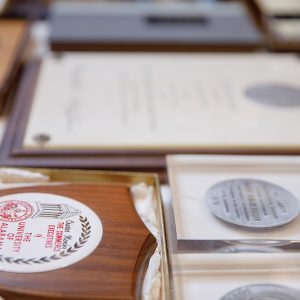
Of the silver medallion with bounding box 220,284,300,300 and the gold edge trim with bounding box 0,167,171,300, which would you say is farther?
the gold edge trim with bounding box 0,167,171,300

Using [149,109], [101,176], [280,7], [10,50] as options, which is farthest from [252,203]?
[280,7]

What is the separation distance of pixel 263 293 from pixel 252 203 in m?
0.11

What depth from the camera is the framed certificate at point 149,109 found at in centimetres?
71

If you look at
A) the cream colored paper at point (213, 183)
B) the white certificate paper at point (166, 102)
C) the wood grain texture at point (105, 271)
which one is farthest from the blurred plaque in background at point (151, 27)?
the wood grain texture at point (105, 271)

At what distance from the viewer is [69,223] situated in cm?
53

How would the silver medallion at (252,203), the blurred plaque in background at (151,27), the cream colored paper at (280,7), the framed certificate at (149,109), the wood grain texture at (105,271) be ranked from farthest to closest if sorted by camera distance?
1. the cream colored paper at (280,7)
2. the blurred plaque in background at (151,27)
3. the framed certificate at (149,109)
4. the silver medallion at (252,203)
5. the wood grain texture at (105,271)

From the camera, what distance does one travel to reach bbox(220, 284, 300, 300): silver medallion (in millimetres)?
490

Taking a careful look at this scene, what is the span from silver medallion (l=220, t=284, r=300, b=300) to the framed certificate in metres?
0.22

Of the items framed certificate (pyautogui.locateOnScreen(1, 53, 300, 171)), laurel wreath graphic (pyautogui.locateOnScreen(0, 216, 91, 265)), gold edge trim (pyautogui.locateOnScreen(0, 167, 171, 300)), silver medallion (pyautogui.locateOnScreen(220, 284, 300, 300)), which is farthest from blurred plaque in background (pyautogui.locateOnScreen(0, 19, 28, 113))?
silver medallion (pyautogui.locateOnScreen(220, 284, 300, 300))

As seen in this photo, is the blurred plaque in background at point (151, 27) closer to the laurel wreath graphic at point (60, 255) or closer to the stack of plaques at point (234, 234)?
the stack of plaques at point (234, 234)

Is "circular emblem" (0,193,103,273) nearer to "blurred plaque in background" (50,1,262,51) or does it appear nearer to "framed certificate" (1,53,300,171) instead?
"framed certificate" (1,53,300,171)

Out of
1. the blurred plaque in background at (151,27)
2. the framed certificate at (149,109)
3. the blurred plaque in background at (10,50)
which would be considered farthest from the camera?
the blurred plaque in background at (151,27)

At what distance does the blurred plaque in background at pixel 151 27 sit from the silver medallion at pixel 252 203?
0.48m

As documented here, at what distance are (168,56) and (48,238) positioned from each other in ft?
1.92
